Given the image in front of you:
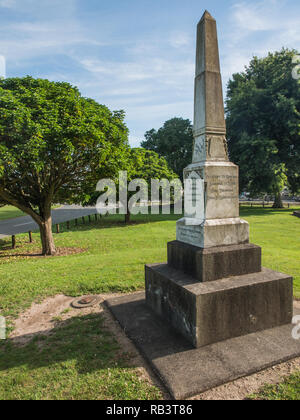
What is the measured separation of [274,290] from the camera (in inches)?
183

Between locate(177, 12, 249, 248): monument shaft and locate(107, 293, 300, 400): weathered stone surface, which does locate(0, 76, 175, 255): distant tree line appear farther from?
locate(107, 293, 300, 400): weathered stone surface

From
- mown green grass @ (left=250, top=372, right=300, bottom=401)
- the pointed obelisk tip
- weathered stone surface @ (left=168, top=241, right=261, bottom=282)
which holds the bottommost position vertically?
mown green grass @ (left=250, top=372, right=300, bottom=401)

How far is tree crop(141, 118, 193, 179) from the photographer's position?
127ft

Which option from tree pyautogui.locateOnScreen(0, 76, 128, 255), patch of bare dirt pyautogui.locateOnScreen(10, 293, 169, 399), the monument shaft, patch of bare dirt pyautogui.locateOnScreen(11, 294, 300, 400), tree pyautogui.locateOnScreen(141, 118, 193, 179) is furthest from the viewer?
tree pyautogui.locateOnScreen(141, 118, 193, 179)

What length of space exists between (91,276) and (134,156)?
1641cm

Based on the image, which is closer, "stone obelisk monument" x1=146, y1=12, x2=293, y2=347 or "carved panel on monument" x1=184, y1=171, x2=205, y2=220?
"stone obelisk monument" x1=146, y1=12, x2=293, y2=347

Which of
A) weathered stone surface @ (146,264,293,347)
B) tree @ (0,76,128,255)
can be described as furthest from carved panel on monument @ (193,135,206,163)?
tree @ (0,76,128,255)

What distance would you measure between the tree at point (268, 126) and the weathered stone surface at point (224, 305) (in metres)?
23.9

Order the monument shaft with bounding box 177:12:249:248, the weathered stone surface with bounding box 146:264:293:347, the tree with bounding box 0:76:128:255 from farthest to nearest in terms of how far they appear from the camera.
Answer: the tree with bounding box 0:76:128:255 → the monument shaft with bounding box 177:12:249:248 → the weathered stone surface with bounding box 146:264:293:347

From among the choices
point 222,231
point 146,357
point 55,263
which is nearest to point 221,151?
point 222,231

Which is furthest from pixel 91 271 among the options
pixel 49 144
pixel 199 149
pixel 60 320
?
pixel 199 149

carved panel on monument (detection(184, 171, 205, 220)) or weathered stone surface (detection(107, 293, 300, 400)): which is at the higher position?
carved panel on monument (detection(184, 171, 205, 220))

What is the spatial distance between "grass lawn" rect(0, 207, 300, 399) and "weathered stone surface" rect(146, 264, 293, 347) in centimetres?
116
